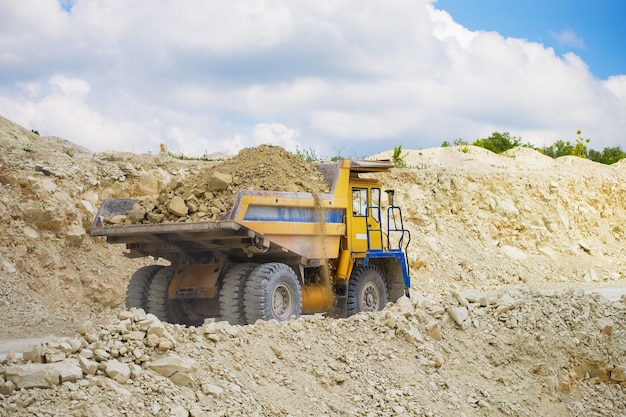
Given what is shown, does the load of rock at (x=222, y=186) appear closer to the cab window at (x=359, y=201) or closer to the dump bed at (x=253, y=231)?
the dump bed at (x=253, y=231)

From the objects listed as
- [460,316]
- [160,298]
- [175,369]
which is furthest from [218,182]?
[175,369]

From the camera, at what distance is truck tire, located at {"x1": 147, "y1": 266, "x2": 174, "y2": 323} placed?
12.2 m

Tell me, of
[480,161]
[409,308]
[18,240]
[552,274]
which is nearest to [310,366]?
[409,308]

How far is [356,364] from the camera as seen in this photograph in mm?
9508

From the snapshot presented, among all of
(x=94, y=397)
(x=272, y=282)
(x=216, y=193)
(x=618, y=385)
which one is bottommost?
(x=618, y=385)

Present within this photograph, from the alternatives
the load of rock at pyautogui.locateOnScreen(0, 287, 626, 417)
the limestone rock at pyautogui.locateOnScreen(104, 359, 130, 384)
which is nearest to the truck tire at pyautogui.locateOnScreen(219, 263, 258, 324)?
the load of rock at pyautogui.locateOnScreen(0, 287, 626, 417)

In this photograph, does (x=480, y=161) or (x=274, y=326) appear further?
(x=480, y=161)

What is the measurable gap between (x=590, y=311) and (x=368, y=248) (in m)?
4.00

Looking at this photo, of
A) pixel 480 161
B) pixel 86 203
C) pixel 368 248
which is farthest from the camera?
pixel 480 161

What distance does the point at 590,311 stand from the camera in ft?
38.0

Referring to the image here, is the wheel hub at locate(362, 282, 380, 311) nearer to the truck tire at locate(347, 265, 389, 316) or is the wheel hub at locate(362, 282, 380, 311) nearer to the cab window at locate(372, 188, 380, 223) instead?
the truck tire at locate(347, 265, 389, 316)

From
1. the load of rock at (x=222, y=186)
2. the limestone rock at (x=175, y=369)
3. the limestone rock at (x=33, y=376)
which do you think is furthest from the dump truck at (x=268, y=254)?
the limestone rock at (x=33, y=376)

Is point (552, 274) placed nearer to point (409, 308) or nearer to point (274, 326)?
point (409, 308)

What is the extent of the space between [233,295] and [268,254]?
3.47 feet
